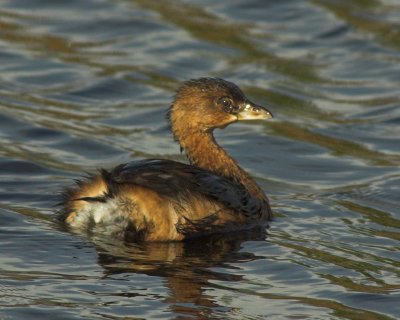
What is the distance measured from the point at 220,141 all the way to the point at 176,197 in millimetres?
3934

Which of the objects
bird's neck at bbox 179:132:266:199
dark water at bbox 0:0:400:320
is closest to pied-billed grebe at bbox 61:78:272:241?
bird's neck at bbox 179:132:266:199

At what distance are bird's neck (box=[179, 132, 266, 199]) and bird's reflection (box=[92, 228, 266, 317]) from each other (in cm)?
76

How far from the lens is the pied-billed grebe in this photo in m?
9.19

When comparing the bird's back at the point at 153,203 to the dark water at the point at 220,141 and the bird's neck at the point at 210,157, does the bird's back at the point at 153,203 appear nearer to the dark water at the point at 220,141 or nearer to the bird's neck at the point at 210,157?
the dark water at the point at 220,141

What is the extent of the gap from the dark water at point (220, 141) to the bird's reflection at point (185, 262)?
16 mm

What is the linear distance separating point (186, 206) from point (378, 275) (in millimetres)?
1447

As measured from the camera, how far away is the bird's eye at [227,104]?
10.7 meters

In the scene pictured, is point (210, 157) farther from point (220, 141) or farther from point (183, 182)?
point (220, 141)

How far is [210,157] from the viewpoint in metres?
10.5

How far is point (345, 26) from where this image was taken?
1698cm

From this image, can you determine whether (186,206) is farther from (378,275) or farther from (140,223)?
(378,275)

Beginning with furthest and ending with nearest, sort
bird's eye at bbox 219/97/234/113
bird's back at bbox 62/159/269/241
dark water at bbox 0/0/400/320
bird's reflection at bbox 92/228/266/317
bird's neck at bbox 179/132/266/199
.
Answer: bird's eye at bbox 219/97/234/113 → bird's neck at bbox 179/132/266/199 → bird's back at bbox 62/159/269/241 → dark water at bbox 0/0/400/320 → bird's reflection at bbox 92/228/266/317

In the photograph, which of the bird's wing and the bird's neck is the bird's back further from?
the bird's neck

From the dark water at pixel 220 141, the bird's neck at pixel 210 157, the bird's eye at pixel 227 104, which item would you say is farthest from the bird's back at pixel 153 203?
the bird's eye at pixel 227 104
